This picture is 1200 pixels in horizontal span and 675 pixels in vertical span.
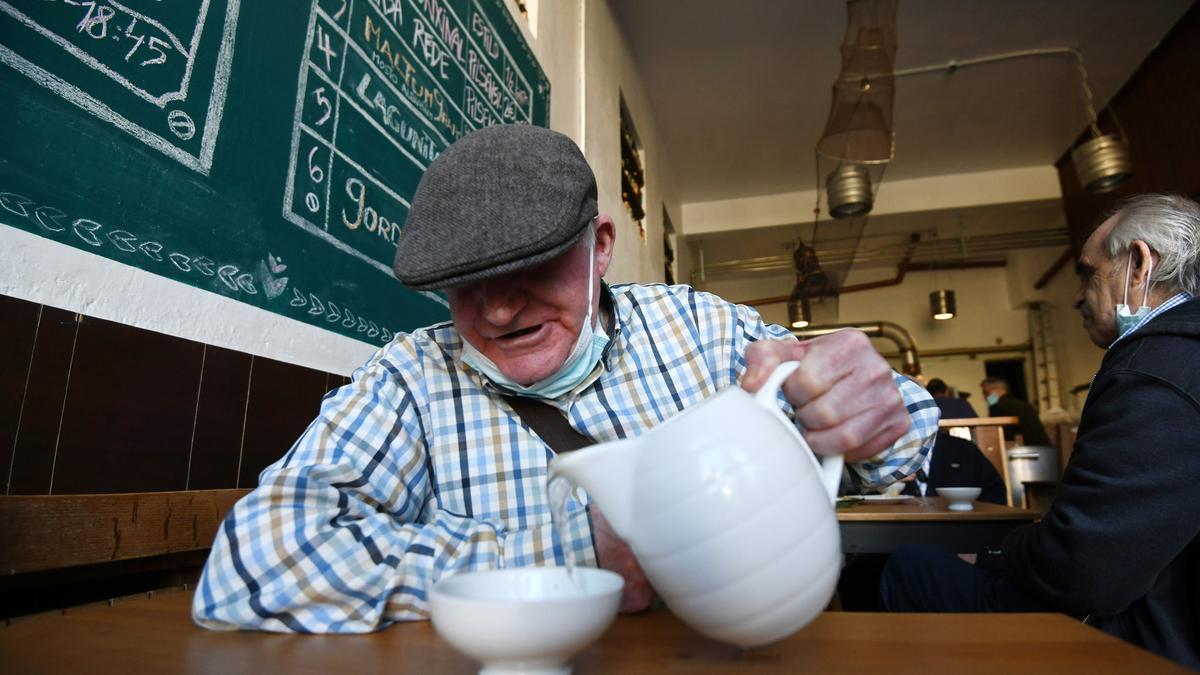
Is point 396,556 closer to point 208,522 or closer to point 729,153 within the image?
point 208,522

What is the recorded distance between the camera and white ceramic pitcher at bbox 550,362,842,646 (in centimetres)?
48

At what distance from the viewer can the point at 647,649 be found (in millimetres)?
617

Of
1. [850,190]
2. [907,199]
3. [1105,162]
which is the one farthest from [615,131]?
[907,199]

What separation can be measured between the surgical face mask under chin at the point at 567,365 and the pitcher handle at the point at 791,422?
0.50m

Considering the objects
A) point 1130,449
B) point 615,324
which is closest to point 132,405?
point 615,324

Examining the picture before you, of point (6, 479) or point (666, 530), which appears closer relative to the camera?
point (666, 530)

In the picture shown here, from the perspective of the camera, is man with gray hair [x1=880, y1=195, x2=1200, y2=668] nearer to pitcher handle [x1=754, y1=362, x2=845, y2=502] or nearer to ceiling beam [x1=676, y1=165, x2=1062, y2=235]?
pitcher handle [x1=754, y1=362, x2=845, y2=502]

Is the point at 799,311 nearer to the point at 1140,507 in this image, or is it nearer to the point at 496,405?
the point at 1140,507

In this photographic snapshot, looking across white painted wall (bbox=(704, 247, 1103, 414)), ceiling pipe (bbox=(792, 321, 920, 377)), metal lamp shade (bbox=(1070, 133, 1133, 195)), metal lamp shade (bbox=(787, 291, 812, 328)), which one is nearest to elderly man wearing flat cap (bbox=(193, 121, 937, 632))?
metal lamp shade (bbox=(1070, 133, 1133, 195))

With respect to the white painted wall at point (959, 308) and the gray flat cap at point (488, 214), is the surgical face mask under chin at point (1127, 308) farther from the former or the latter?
the white painted wall at point (959, 308)

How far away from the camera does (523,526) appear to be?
1074mm

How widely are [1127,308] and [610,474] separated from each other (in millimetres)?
1970

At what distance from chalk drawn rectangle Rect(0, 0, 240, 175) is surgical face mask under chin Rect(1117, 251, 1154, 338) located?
2264 millimetres

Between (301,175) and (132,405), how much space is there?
2.08 feet
